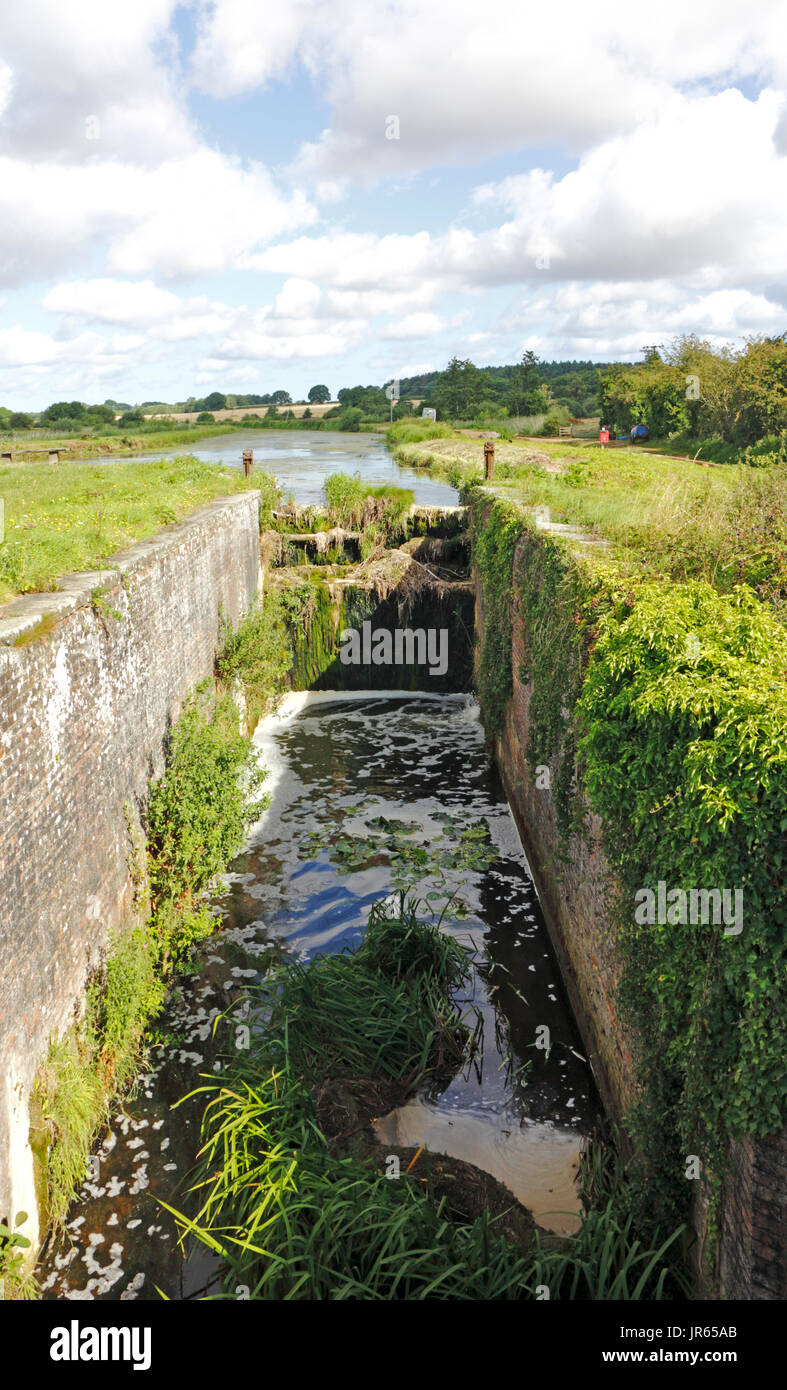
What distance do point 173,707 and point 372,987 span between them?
3.85 metres

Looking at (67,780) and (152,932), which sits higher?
(67,780)

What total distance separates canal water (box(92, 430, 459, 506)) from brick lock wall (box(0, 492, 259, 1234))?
10615 millimetres

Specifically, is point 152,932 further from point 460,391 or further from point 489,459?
point 460,391

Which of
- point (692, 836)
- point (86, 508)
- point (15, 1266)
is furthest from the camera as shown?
point (86, 508)

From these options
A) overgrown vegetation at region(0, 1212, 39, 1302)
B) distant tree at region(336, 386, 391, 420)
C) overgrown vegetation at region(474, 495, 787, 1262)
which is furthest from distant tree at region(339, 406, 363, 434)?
overgrown vegetation at region(0, 1212, 39, 1302)

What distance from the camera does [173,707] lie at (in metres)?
9.23

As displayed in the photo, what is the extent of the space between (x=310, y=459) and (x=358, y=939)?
2532 centimetres

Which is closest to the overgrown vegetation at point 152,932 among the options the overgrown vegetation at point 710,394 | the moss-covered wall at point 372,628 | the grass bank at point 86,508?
the grass bank at point 86,508

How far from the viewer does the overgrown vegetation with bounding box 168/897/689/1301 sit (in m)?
4.28

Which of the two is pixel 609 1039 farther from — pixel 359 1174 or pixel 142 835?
A: pixel 142 835

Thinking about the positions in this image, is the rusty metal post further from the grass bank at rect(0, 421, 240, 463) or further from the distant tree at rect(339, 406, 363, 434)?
the distant tree at rect(339, 406, 363, 434)

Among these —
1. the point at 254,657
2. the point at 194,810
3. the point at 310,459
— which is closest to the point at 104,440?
the point at 310,459

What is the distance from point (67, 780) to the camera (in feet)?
19.4
